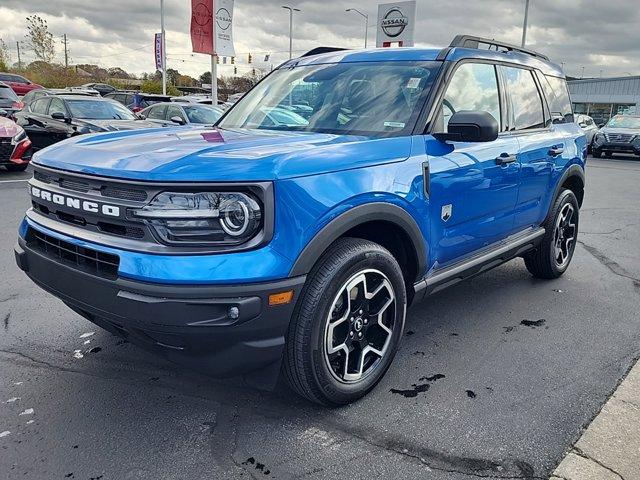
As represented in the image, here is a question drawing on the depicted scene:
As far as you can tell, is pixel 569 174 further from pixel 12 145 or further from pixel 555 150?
pixel 12 145

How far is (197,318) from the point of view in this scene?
2193 mm

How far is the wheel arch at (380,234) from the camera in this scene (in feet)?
7.91

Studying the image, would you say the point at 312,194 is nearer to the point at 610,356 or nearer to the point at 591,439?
the point at 591,439

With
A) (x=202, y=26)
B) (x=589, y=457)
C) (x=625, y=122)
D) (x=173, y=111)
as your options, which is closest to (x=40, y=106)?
(x=173, y=111)

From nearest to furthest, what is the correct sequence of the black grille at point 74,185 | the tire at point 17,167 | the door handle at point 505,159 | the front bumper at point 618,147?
the black grille at point 74,185
the door handle at point 505,159
the tire at point 17,167
the front bumper at point 618,147

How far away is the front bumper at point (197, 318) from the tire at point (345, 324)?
0.12 metres

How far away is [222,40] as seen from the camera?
1612 cm

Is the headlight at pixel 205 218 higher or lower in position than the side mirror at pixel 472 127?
Result: lower

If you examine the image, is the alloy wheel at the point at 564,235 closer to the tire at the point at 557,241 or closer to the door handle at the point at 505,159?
the tire at the point at 557,241

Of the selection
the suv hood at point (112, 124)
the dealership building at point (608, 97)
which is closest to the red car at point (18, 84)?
the suv hood at point (112, 124)

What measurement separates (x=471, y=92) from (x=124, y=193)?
2.40m

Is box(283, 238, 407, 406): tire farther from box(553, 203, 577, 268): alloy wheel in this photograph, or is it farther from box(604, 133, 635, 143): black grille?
box(604, 133, 635, 143): black grille

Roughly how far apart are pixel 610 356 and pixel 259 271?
101 inches

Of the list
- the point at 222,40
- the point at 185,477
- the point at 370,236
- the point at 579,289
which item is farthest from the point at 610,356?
the point at 222,40
